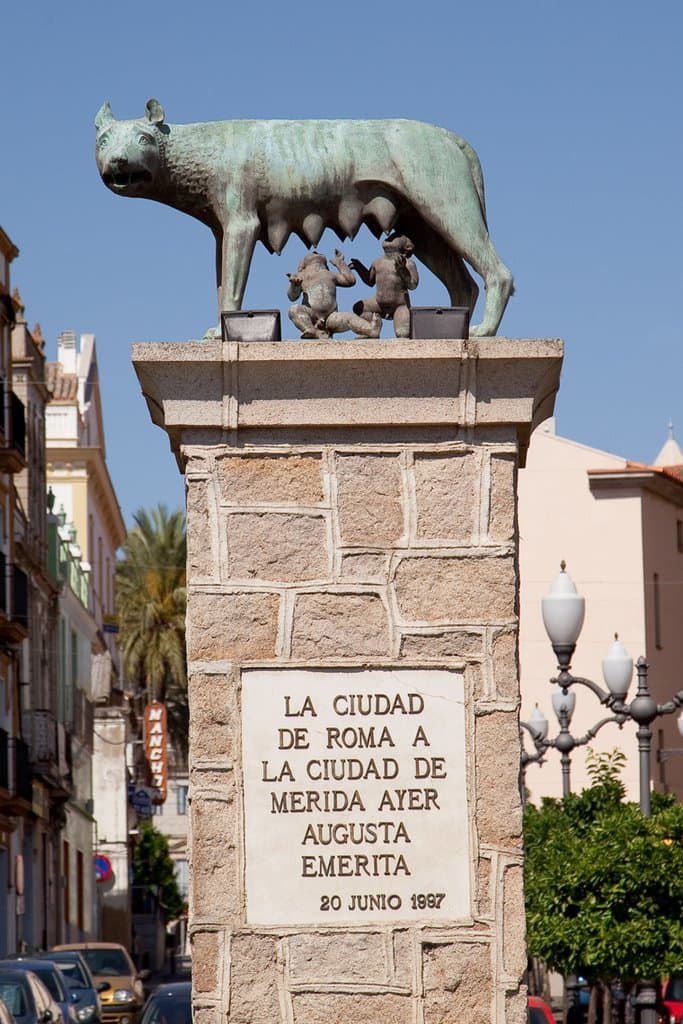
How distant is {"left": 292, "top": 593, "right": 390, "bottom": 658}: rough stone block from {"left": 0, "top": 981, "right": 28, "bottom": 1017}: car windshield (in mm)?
12872

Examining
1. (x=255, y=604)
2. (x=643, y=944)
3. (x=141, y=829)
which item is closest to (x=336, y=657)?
(x=255, y=604)

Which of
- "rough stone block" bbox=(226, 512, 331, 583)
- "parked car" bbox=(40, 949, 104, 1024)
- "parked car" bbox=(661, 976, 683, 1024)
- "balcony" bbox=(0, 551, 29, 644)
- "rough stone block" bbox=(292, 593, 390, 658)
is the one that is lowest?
"parked car" bbox=(661, 976, 683, 1024)

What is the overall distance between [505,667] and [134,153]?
7.67ft

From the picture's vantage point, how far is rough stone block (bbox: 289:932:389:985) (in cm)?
765

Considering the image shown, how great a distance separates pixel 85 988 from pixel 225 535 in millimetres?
18403

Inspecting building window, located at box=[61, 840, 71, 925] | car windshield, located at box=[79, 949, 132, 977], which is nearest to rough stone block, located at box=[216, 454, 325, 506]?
car windshield, located at box=[79, 949, 132, 977]

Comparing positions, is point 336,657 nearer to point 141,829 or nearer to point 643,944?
point 643,944

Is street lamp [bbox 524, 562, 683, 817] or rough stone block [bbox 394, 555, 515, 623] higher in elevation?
street lamp [bbox 524, 562, 683, 817]

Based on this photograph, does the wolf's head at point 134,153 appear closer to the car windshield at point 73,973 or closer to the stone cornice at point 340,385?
the stone cornice at point 340,385

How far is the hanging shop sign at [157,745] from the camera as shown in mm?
63062

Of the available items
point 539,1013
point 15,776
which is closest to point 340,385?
point 539,1013

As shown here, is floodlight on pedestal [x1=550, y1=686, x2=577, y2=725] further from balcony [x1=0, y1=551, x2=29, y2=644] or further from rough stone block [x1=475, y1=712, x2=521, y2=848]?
balcony [x1=0, y1=551, x2=29, y2=644]

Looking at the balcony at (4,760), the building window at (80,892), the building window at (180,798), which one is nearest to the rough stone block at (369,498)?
the balcony at (4,760)

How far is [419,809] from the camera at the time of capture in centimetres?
769
